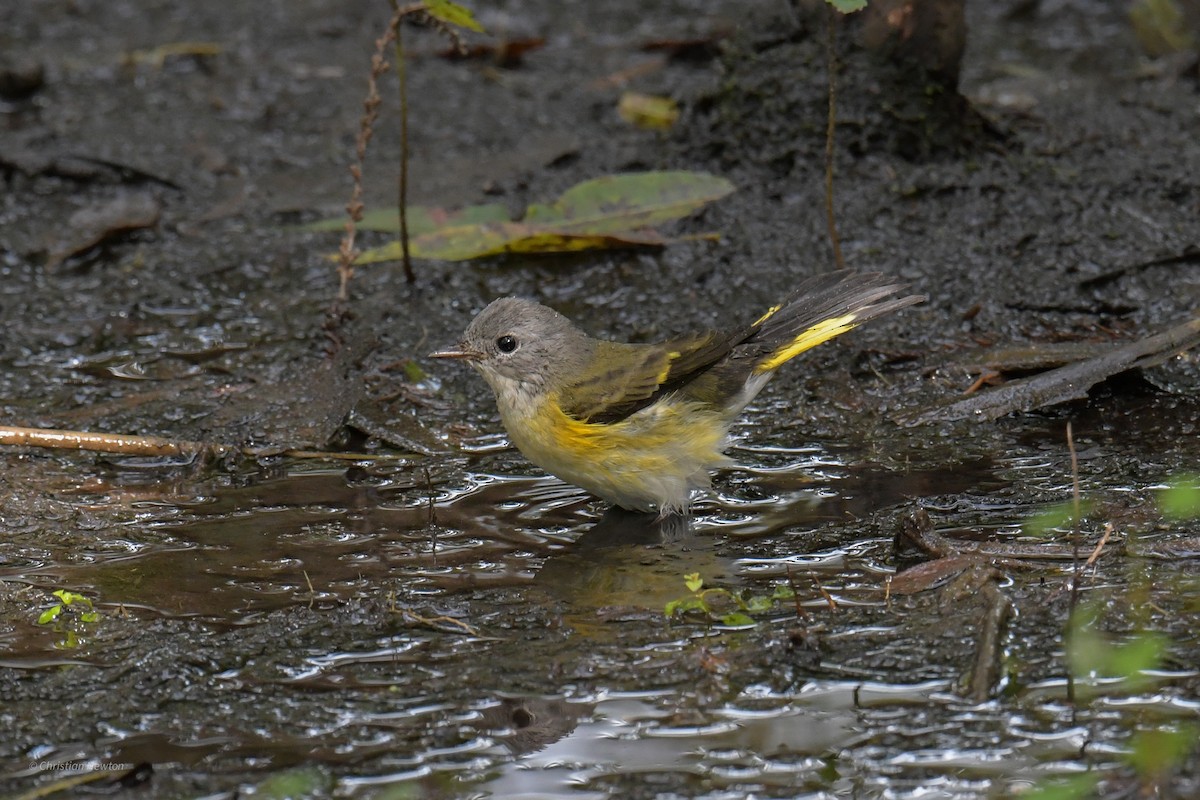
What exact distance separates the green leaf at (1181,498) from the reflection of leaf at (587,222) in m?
2.93

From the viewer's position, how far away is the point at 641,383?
516 centimetres

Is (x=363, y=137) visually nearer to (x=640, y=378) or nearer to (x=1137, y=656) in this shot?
(x=640, y=378)

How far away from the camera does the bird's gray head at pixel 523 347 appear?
17.4ft

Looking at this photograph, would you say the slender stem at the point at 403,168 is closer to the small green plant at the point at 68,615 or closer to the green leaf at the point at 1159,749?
the small green plant at the point at 68,615

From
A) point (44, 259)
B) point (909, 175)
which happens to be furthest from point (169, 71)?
point (909, 175)

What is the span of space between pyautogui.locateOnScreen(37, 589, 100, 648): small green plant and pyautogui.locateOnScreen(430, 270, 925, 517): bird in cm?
164

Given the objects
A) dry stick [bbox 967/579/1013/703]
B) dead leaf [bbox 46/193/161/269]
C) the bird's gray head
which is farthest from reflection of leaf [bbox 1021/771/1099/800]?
dead leaf [bbox 46/193/161/269]

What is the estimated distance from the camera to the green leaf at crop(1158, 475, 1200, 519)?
4039 millimetres

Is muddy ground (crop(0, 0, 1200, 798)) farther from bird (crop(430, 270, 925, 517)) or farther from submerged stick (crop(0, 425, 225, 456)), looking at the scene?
bird (crop(430, 270, 925, 517))

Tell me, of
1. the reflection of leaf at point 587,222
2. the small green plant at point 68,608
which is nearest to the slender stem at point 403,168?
the reflection of leaf at point 587,222

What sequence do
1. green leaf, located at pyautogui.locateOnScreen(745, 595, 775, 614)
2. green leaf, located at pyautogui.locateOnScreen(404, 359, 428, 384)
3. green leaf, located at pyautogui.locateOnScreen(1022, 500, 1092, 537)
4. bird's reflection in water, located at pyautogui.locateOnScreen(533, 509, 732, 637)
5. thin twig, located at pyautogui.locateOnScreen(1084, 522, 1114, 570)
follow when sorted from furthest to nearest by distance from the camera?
green leaf, located at pyautogui.locateOnScreen(404, 359, 428, 384), green leaf, located at pyautogui.locateOnScreen(1022, 500, 1092, 537), bird's reflection in water, located at pyautogui.locateOnScreen(533, 509, 732, 637), green leaf, located at pyautogui.locateOnScreen(745, 595, 775, 614), thin twig, located at pyautogui.locateOnScreen(1084, 522, 1114, 570)

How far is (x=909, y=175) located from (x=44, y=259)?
4673mm

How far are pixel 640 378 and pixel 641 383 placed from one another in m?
0.03

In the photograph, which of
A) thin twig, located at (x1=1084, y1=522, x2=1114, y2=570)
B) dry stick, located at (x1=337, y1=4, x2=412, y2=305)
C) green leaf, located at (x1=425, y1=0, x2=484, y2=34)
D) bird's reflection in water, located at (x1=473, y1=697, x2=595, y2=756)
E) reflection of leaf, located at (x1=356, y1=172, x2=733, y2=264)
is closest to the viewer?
bird's reflection in water, located at (x1=473, y1=697, x2=595, y2=756)
